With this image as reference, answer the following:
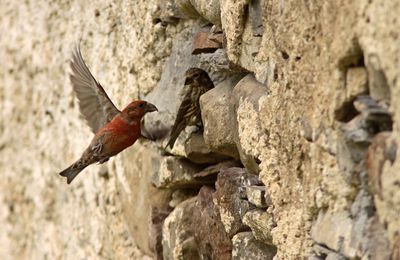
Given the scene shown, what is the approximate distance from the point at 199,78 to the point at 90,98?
3.23ft

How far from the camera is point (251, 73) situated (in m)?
3.24

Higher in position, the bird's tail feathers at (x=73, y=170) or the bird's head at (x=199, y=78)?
the bird's head at (x=199, y=78)

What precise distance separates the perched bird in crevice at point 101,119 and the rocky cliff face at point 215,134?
0.10 metres

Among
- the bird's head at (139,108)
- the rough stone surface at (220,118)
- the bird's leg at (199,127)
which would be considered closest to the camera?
the rough stone surface at (220,118)

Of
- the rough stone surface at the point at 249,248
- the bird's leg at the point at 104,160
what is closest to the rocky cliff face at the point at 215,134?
the rough stone surface at the point at 249,248

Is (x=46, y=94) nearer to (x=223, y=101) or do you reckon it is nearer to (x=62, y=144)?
(x=62, y=144)

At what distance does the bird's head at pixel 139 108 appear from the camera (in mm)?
3926

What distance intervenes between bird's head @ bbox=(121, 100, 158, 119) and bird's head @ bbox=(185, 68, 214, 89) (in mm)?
313

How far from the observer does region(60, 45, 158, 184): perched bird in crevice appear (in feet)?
13.4

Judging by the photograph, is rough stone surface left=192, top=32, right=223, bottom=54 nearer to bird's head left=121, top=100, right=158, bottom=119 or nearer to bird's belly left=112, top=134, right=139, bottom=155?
bird's head left=121, top=100, right=158, bottom=119

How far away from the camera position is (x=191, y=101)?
3.73 m

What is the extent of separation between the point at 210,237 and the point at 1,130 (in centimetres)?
289

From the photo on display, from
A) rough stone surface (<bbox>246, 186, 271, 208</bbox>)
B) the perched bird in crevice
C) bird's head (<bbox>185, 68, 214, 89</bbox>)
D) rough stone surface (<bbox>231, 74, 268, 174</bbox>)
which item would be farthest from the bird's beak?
rough stone surface (<bbox>246, 186, 271, 208</bbox>)

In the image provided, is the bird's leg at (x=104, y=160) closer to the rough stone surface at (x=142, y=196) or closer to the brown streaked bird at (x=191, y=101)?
the rough stone surface at (x=142, y=196)
